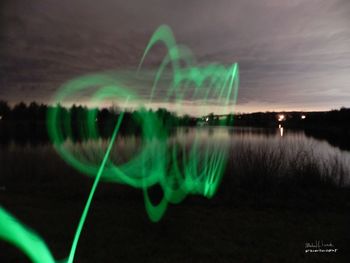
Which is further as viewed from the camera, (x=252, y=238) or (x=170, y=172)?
(x=170, y=172)

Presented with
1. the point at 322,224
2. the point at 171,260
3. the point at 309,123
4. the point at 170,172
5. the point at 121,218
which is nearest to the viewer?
the point at 171,260

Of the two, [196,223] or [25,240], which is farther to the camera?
[196,223]

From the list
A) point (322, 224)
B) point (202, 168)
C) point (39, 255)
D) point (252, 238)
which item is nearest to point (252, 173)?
point (202, 168)

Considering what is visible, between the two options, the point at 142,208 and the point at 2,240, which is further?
the point at 142,208

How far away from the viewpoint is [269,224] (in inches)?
219

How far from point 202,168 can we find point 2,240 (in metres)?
8.22

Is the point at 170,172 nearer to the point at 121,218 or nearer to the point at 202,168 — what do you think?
the point at 202,168

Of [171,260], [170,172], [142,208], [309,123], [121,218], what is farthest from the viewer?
[309,123]

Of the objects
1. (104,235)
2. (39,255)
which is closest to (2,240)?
(39,255)

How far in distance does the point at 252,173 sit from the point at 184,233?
5376 mm

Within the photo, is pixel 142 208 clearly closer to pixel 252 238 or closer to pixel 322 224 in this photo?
pixel 252 238

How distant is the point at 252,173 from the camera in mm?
9844

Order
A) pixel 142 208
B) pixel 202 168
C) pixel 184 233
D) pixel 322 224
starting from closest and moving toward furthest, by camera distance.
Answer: pixel 184 233
pixel 322 224
pixel 142 208
pixel 202 168

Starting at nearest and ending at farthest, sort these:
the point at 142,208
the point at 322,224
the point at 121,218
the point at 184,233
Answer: the point at 184,233 → the point at 322,224 → the point at 121,218 → the point at 142,208
